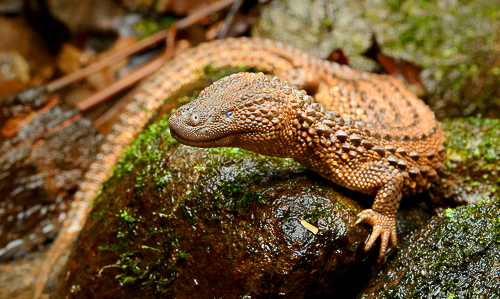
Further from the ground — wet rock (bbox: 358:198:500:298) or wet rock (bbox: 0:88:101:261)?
wet rock (bbox: 358:198:500:298)

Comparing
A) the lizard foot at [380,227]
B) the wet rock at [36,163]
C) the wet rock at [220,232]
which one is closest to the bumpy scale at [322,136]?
the lizard foot at [380,227]

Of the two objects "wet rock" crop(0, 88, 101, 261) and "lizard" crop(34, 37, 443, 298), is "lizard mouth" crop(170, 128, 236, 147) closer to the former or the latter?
"lizard" crop(34, 37, 443, 298)

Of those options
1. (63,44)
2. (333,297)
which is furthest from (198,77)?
(63,44)

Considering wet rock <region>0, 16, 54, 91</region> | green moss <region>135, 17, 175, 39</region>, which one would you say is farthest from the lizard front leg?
wet rock <region>0, 16, 54, 91</region>

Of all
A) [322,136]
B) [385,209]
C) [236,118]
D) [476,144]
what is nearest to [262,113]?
[236,118]

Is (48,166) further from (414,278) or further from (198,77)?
(414,278)

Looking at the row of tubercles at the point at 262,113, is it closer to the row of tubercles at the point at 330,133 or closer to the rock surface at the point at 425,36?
the row of tubercles at the point at 330,133

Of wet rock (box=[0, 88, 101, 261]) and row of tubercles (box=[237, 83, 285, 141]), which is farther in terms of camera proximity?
wet rock (box=[0, 88, 101, 261])
